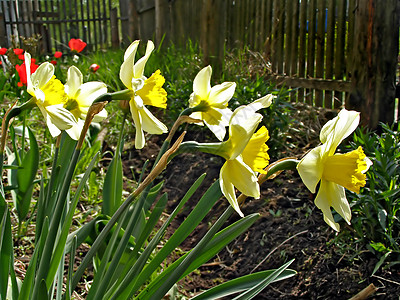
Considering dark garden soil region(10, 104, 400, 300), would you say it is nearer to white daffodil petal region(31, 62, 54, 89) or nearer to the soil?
the soil

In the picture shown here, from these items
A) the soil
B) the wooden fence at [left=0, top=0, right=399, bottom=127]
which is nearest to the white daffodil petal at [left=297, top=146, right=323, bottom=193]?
the soil

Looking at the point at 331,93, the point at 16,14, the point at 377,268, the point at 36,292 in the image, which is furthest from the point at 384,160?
the point at 16,14

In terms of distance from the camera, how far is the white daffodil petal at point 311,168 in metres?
0.74

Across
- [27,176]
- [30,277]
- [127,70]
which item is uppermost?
[127,70]

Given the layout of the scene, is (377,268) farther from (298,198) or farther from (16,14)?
(16,14)

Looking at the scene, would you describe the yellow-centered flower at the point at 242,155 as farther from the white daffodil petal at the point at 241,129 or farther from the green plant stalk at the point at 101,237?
the green plant stalk at the point at 101,237

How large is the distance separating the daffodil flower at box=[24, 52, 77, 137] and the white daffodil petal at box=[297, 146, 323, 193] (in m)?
0.43

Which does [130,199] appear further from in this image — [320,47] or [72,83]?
[320,47]

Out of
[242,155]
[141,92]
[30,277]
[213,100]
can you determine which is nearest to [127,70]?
[141,92]

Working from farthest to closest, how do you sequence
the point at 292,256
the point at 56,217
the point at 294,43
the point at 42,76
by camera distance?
the point at 294,43 → the point at 292,256 → the point at 42,76 → the point at 56,217

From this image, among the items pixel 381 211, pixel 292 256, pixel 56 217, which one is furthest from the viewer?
pixel 292 256

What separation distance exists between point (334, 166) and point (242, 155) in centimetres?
15

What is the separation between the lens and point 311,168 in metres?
0.75

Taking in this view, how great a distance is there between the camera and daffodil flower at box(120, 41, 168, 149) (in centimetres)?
89
